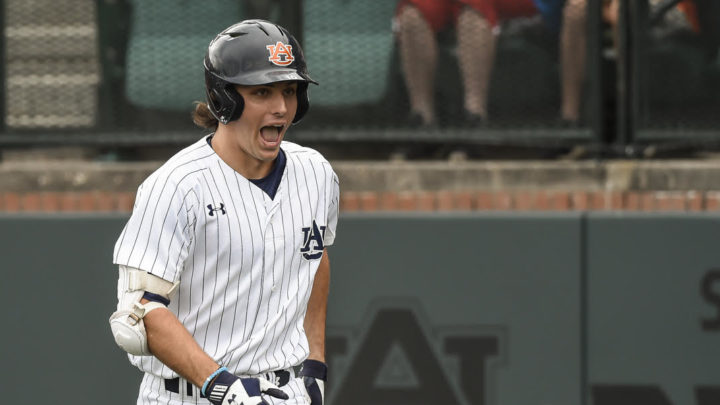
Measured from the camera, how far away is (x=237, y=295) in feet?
11.3

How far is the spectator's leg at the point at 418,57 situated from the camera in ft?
19.8

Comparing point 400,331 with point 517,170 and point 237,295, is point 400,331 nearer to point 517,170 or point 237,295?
point 517,170

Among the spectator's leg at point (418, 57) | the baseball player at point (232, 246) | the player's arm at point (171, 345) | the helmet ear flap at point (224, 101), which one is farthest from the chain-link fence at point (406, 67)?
the player's arm at point (171, 345)

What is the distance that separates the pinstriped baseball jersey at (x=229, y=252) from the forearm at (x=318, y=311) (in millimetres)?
→ 196

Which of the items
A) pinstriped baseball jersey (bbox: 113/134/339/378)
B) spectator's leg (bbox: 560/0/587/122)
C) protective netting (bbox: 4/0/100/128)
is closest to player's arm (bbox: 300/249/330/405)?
pinstriped baseball jersey (bbox: 113/134/339/378)

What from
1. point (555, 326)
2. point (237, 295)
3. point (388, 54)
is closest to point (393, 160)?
point (388, 54)

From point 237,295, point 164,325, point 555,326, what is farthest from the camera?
point 555,326

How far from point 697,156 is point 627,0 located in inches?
32.7

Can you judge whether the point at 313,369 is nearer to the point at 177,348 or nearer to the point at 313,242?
the point at 313,242

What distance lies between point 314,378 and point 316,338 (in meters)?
0.14

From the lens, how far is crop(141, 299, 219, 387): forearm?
322cm

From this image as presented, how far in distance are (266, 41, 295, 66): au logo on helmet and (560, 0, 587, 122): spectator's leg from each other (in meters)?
2.88

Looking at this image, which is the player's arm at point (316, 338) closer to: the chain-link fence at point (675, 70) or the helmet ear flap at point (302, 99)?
the helmet ear flap at point (302, 99)

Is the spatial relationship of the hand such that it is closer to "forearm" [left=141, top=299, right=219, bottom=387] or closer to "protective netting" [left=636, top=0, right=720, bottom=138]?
"forearm" [left=141, top=299, right=219, bottom=387]
